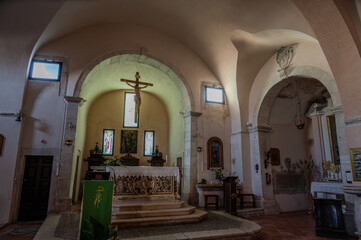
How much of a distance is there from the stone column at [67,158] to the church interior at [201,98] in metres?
0.03

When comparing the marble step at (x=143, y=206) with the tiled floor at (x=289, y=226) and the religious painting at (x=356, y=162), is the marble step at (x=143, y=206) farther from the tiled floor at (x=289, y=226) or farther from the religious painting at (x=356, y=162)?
the religious painting at (x=356, y=162)

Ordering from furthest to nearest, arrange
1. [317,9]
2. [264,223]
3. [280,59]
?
[280,59]
[264,223]
[317,9]

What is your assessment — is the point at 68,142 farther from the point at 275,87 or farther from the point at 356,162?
the point at 356,162

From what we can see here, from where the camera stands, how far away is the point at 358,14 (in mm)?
5551

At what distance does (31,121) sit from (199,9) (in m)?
6.75

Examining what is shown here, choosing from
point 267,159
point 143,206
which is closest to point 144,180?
point 143,206

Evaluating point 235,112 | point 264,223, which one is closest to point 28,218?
point 264,223

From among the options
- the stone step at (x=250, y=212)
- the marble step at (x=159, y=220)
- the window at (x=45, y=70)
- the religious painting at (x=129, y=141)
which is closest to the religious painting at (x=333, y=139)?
the stone step at (x=250, y=212)

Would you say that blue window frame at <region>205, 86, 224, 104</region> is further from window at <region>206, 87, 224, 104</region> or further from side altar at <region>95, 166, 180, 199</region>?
side altar at <region>95, 166, 180, 199</region>

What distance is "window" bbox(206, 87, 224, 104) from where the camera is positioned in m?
10.9

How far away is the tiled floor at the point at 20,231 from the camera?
5773mm

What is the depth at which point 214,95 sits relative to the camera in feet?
36.3

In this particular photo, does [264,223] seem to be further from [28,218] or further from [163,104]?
[163,104]

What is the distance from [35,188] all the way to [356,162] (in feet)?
29.1
